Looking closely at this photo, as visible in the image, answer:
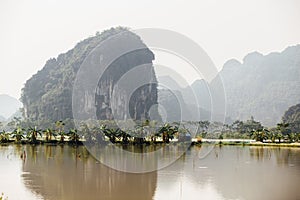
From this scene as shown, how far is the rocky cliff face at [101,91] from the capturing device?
72812 mm

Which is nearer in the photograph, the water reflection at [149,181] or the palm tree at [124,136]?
the water reflection at [149,181]

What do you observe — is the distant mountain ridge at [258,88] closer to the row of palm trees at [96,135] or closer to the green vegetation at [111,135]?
the green vegetation at [111,135]

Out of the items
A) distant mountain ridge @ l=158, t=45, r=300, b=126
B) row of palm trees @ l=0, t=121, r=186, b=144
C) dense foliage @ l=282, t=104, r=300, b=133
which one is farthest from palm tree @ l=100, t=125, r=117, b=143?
distant mountain ridge @ l=158, t=45, r=300, b=126

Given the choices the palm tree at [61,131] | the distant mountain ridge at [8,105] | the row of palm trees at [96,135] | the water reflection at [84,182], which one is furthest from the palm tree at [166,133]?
the distant mountain ridge at [8,105]

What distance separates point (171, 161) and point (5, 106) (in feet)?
608

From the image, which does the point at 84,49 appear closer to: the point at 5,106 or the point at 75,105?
the point at 75,105

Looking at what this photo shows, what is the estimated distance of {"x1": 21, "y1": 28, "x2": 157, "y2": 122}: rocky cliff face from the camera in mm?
72812

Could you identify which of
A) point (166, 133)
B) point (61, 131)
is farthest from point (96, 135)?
point (166, 133)

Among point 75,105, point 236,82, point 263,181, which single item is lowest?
point 263,181

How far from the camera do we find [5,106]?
195750 millimetres

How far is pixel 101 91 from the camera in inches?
2906

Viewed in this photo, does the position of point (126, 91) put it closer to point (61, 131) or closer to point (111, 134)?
point (61, 131)

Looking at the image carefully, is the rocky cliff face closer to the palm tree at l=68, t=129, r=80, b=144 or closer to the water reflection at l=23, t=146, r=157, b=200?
the palm tree at l=68, t=129, r=80, b=144

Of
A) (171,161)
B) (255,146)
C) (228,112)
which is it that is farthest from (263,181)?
(228,112)
